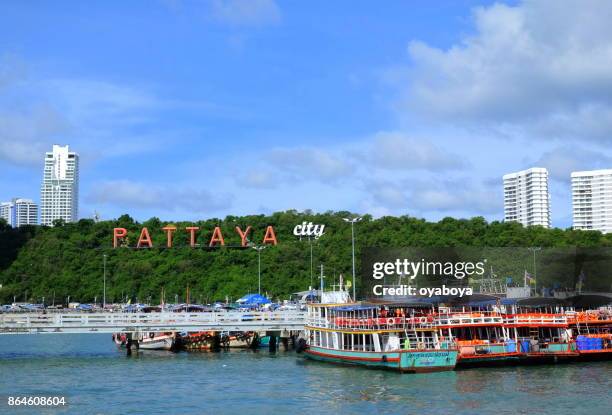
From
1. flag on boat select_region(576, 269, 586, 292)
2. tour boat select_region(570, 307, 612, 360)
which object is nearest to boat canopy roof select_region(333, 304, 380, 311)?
tour boat select_region(570, 307, 612, 360)

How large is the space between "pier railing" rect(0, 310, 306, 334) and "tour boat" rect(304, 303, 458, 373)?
9026 mm

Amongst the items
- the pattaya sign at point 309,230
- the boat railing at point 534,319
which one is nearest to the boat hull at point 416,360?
the boat railing at point 534,319

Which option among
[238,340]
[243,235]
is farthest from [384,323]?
[243,235]

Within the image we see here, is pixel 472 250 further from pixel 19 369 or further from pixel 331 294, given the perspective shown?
pixel 19 369

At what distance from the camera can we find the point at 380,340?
59469mm

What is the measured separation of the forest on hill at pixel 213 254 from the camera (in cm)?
13500

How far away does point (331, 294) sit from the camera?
68625 mm

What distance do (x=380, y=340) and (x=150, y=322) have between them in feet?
81.2

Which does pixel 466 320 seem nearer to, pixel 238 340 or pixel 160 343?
pixel 238 340

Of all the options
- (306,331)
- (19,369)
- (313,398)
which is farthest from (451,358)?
(19,369)

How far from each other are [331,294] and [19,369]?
2539cm

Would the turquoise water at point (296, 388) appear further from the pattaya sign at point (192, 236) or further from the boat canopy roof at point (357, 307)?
the pattaya sign at point (192, 236)

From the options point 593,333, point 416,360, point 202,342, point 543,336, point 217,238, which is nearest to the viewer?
point 416,360

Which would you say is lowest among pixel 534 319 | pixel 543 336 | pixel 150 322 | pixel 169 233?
pixel 543 336
